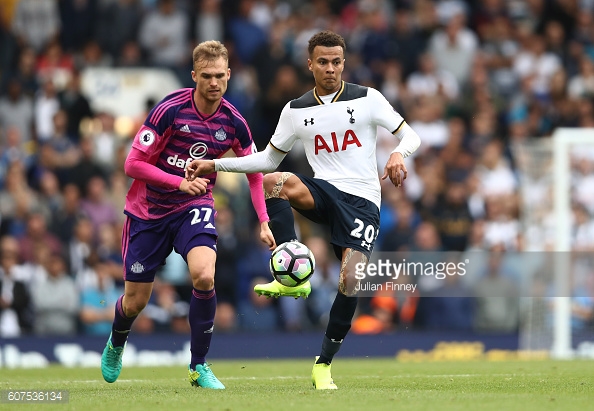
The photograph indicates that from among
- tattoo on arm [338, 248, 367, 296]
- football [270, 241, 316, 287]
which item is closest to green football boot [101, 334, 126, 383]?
football [270, 241, 316, 287]

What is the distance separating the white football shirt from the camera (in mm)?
9438

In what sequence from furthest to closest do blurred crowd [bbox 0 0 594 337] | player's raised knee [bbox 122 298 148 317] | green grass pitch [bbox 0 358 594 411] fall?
blurred crowd [bbox 0 0 594 337], player's raised knee [bbox 122 298 148 317], green grass pitch [bbox 0 358 594 411]

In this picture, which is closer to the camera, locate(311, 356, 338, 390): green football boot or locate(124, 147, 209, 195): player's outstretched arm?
locate(124, 147, 209, 195): player's outstretched arm

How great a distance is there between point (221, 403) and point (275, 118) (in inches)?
438

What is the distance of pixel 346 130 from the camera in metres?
9.44

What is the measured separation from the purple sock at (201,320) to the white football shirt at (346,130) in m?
1.37

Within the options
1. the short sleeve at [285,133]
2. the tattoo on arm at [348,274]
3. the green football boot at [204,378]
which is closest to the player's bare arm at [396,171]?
the tattoo on arm at [348,274]

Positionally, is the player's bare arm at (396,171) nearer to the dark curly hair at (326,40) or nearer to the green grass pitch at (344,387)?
the dark curly hair at (326,40)

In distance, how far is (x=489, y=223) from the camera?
17203 mm

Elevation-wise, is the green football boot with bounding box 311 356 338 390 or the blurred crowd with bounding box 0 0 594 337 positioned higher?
the blurred crowd with bounding box 0 0 594 337

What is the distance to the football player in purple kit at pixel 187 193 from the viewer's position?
30.6 feet

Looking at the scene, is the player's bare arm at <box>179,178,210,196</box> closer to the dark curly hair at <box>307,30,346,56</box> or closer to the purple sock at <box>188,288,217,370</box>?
the purple sock at <box>188,288,217,370</box>

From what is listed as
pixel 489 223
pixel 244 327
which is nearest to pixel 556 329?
pixel 489 223

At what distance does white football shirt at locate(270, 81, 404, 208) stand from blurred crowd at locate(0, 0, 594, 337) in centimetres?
638
